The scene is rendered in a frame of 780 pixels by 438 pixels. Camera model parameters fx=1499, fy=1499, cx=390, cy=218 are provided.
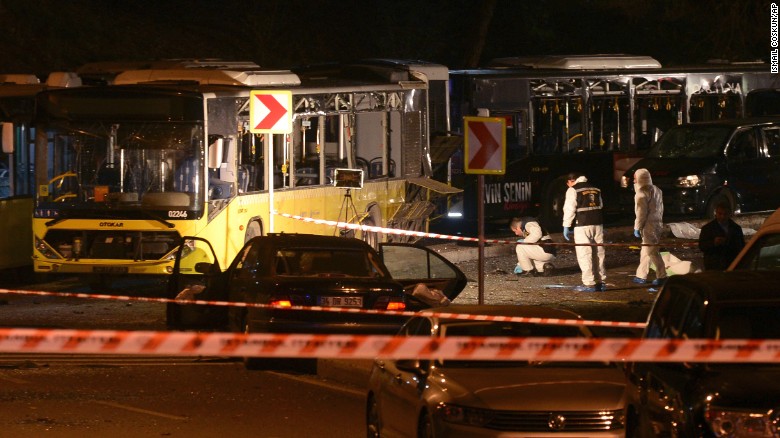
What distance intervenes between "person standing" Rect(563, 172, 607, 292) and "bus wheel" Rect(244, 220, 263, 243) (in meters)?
4.43

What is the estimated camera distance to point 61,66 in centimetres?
3569

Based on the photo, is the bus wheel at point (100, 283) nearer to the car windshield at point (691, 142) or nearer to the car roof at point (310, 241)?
the car roof at point (310, 241)

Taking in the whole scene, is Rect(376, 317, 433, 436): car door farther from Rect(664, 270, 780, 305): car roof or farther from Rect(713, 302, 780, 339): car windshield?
Rect(713, 302, 780, 339): car windshield

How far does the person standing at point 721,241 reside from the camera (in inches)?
679

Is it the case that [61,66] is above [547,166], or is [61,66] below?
above

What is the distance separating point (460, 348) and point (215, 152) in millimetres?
10730

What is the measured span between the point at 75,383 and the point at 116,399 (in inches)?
41.2

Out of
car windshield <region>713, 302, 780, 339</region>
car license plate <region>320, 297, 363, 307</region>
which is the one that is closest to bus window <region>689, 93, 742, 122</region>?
car license plate <region>320, 297, 363, 307</region>

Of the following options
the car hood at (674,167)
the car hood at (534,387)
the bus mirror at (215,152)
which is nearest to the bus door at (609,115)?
the car hood at (674,167)

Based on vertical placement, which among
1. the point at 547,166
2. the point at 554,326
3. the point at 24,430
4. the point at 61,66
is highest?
the point at 61,66

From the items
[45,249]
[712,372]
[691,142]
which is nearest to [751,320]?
[712,372]

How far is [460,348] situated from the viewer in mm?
10102

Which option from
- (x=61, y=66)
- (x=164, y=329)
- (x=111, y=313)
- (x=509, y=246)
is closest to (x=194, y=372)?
(x=164, y=329)

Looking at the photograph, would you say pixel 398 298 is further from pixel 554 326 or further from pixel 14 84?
pixel 14 84
